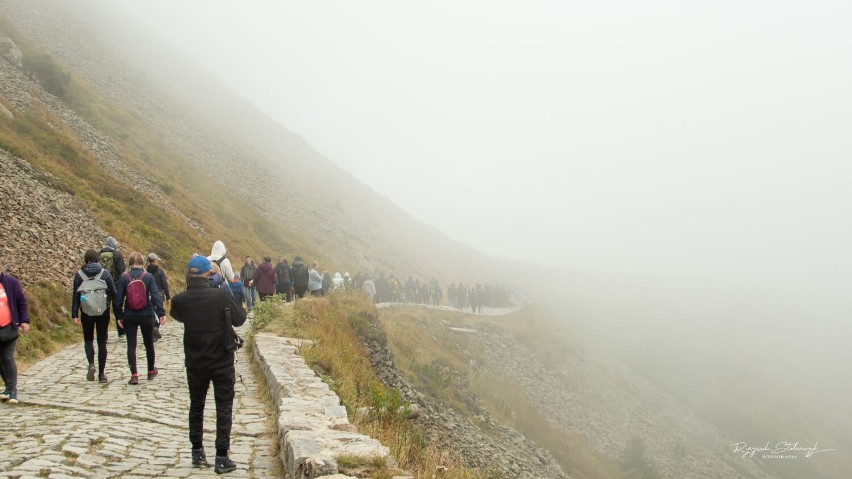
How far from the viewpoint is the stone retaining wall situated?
16.7 feet

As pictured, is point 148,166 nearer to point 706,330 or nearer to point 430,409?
point 430,409

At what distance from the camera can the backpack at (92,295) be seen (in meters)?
9.03

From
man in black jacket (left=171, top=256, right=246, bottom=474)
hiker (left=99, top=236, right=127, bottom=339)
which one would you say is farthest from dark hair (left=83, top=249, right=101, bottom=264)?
man in black jacket (left=171, top=256, right=246, bottom=474)

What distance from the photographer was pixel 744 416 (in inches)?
1857

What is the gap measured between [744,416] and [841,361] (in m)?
47.7

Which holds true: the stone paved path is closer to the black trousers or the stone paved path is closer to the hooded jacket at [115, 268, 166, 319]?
the black trousers

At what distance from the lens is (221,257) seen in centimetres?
1241

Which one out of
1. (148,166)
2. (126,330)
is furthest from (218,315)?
(148,166)

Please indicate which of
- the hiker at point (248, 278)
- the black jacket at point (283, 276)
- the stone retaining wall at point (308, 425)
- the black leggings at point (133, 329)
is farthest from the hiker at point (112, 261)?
the black jacket at point (283, 276)

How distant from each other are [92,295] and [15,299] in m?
1.13

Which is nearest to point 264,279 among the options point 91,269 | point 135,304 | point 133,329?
point 133,329

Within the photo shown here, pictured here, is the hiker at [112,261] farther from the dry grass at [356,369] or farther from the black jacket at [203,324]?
the black jacket at [203,324]

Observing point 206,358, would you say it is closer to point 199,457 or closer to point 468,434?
point 199,457

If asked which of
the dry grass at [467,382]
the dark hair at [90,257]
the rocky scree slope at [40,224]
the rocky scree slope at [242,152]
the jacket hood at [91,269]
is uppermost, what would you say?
the rocky scree slope at [242,152]
